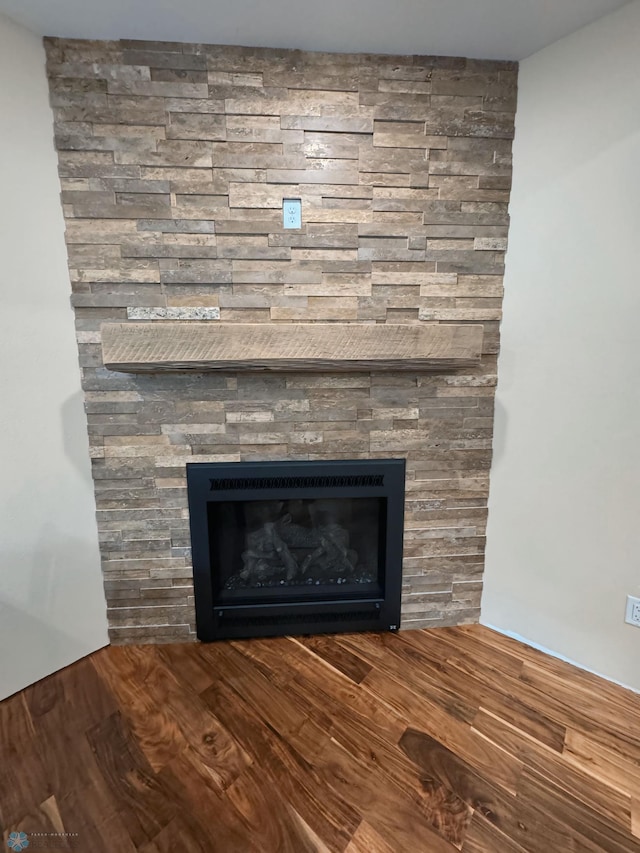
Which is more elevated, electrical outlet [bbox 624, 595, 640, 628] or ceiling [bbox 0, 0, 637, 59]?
ceiling [bbox 0, 0, 637, 59]

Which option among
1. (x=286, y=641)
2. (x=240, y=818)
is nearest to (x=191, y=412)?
(x=286, y=641)

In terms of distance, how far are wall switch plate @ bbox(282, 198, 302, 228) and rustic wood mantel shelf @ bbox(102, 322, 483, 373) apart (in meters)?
0.36

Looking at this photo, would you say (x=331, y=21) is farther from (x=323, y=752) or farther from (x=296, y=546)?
(x=323, y=752)

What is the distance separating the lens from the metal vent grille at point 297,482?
151 cm

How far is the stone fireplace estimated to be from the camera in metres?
1.28

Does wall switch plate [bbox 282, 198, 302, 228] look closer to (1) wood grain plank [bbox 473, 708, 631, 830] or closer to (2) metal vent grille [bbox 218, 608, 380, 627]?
(2) metal vent grille [bbox 218, 608, 380, 627]

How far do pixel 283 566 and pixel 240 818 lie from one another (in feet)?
2.59

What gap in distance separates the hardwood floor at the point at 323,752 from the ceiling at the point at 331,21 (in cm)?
212

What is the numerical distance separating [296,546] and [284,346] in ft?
2.88

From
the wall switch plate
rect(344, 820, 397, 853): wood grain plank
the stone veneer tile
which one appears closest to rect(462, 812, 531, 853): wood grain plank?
rect(344, 820, 397, 853): wood grain plank

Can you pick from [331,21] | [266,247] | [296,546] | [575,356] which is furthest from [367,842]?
[331,21]

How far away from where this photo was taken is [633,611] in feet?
4.50

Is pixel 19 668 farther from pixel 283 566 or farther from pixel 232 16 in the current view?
pixel 232 16

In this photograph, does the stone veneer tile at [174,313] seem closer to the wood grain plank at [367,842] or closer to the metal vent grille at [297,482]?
the metal vent grille at [297,482]
